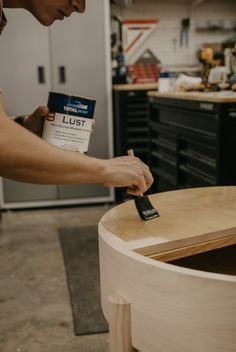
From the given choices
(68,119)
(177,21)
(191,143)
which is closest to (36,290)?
(191,143)

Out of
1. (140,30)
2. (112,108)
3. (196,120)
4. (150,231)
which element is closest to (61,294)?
(196,120)

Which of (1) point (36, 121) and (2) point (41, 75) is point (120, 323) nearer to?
(1) point (36, 121)

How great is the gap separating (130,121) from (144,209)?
2673mm

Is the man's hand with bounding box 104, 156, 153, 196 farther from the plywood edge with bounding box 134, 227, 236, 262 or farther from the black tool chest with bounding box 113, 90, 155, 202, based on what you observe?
the black tool chest with bounding box 113, 90, 155, 202

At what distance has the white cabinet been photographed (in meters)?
3.33

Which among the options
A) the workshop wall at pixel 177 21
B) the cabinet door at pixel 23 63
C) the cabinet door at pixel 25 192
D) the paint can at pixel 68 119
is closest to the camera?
the paint can at pixel 68 119

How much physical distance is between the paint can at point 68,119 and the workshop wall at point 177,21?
129 inches

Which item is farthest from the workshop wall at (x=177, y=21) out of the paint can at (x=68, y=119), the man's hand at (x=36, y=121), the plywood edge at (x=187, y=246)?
the plywood edge at (x=187, y=246)

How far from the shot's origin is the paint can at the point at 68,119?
3.47 feet

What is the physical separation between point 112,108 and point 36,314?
6.70 feet

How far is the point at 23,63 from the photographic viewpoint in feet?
11.1

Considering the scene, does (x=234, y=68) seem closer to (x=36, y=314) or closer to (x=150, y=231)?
(x=36, y=314)

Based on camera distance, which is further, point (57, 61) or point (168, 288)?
point (57, 61)

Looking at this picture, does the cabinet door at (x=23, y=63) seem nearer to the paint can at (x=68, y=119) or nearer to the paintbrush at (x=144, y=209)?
the paint can at (x=68, y=119)
